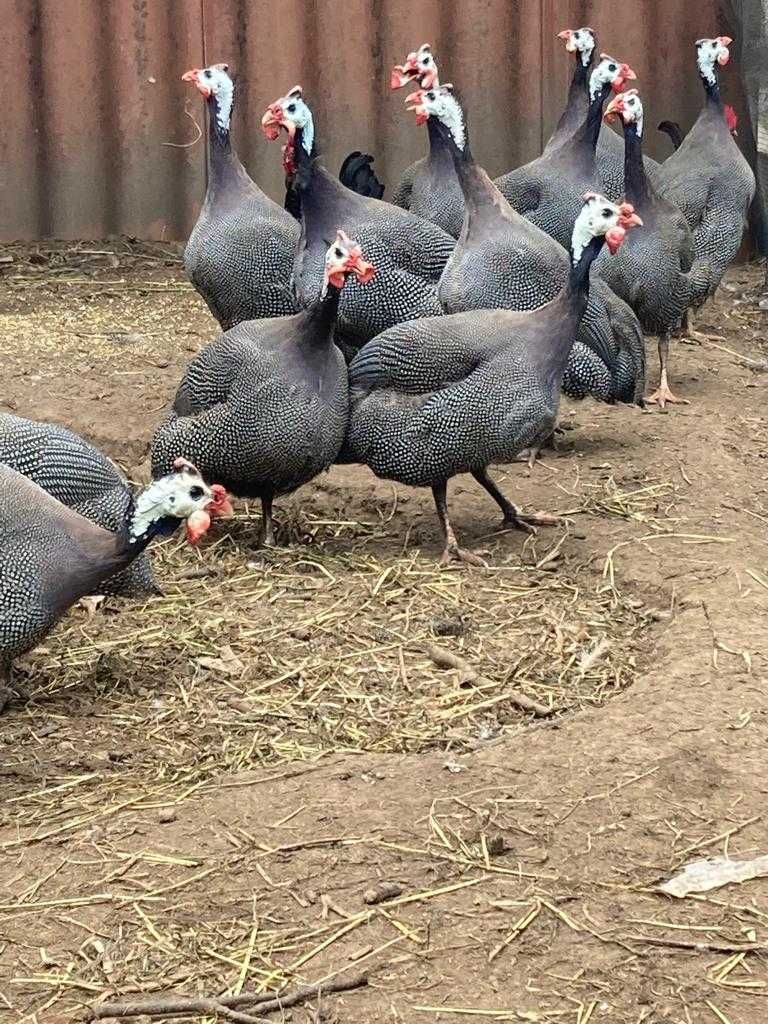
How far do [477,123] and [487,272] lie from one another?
105 inches

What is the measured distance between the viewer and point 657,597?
15.7 feet

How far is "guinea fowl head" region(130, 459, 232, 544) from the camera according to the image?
13.2ft

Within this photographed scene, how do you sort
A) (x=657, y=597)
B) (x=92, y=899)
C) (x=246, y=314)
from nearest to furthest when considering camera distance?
(x=92, y=899)
(x=657, y=597)
(x=246, y=314)

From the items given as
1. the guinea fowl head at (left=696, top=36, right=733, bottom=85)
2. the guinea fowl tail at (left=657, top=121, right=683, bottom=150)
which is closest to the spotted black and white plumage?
the guinea fowl head at (left=696, top=36, right=733, bottom=85)

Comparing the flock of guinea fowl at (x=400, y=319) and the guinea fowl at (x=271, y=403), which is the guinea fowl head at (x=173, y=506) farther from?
the guinea fowl at (x=271, y=403)

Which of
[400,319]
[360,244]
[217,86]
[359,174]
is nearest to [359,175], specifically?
[359,174]

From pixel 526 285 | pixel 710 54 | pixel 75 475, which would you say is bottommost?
pixel 75 475

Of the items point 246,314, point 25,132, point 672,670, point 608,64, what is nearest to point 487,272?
point 246,314

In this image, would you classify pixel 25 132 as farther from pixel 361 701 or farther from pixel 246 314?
pixel 361 701

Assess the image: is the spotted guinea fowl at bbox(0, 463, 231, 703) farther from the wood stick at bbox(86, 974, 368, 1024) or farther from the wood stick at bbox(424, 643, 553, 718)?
the wood stick at bbox(86, 974, 368, 1024)

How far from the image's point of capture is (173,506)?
159 inches

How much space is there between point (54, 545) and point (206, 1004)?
146 cm

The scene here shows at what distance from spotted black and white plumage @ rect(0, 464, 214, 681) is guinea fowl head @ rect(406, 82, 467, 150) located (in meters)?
2.72

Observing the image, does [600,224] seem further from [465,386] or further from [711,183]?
[711,183]
